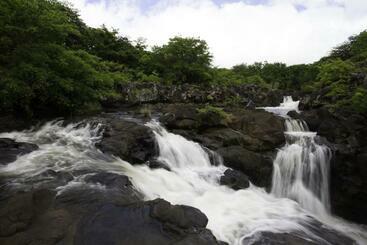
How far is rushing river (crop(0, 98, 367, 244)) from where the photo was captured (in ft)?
26.6

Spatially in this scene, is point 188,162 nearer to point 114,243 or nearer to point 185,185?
point 185,185

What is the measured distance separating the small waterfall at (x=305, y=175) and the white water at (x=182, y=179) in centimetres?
95

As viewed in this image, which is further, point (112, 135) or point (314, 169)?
point (314, 169)

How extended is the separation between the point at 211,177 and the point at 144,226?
17.5 ft

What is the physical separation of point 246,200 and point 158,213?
4.43 m

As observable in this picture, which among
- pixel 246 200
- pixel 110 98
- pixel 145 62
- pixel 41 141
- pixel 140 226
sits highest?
pixel 145 62

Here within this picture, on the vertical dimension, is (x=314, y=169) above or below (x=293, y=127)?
below

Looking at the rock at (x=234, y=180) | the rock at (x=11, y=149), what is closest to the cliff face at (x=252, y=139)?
the rock at (x=234, y=180)

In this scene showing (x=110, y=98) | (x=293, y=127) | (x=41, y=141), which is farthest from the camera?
(x=110, y=98)

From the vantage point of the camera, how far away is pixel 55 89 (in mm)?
13180

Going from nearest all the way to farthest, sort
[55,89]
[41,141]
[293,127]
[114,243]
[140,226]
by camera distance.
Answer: [114,243], [140,226], [41,141], [55,89], [293,127]

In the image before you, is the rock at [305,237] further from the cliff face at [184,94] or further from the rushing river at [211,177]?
the cliff face at [184,94]

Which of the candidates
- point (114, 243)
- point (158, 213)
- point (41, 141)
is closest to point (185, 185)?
point (158, 213)

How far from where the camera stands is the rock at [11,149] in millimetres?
8891
